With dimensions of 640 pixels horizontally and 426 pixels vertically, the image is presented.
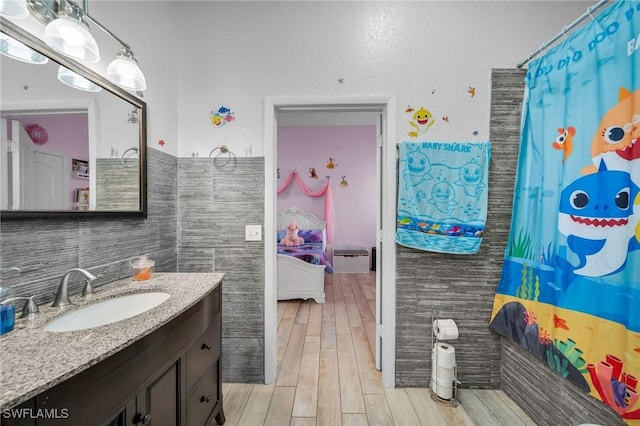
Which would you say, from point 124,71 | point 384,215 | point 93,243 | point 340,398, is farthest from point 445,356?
point 124,71

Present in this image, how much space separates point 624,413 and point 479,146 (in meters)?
1.48

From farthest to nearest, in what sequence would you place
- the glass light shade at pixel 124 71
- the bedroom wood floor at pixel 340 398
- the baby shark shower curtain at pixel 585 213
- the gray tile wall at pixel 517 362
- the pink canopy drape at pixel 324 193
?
the pink canopy drape at pixel 324 193
the bedroom wood floor at pixel 340 398
the gray tile wall at pixel 517 362
the glass light shade at pixel 124 71
the baby shark shower curtain at pixel 585 213

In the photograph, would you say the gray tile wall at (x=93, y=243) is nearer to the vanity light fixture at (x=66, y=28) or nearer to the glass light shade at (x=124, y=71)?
the glass light shade at (x=124, y=71)

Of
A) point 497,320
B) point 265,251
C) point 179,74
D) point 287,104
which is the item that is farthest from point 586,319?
point 179,74

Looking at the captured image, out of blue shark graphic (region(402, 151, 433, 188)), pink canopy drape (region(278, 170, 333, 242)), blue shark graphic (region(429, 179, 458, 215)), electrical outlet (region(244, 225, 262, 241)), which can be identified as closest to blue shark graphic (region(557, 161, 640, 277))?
blue shark graphic (region(429, 179, 458, 215))

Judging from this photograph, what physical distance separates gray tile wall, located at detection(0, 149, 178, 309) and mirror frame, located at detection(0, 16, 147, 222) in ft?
0.11

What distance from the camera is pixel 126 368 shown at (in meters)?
0.78

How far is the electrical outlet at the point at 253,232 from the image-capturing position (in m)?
1.80

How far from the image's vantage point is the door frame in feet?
5.77

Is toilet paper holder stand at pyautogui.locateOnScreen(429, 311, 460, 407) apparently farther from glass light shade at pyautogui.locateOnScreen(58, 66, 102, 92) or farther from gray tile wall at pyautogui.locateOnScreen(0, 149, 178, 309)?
glass light shade at pyautogui.locateOnScreen(58, 66, 102, 92)

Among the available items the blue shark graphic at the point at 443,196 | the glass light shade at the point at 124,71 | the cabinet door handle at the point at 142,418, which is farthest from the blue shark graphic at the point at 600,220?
the glass light shade at the point at 124,71

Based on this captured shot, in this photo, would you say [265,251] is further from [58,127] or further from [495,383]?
[495,383]

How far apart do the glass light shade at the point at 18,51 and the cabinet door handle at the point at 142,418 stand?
134cm

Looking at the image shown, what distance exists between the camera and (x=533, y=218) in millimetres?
1518
